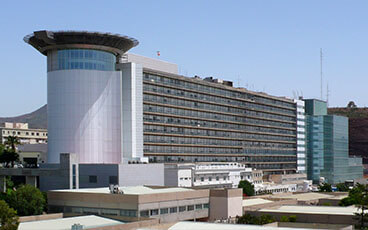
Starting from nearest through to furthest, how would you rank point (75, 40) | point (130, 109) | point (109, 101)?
1. point (75, 40)
2. point (109, 101)
3. point (130, 109)

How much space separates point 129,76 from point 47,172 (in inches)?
1297

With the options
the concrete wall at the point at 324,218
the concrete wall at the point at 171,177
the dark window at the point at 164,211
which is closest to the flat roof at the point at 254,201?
the concrete wall at the point at 171,177

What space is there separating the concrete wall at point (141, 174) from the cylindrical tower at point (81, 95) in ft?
44.9

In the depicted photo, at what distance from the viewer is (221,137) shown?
591ft

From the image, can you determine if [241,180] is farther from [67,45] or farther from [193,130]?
[67,45]

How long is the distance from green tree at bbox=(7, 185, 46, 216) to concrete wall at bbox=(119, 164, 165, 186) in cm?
2333

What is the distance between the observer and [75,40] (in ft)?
430

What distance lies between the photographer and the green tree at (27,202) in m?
96.4

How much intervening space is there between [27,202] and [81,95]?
4130 cm

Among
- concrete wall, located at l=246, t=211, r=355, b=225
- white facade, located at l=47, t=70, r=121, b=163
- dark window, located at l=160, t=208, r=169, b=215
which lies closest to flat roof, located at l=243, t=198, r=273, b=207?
dark window, located at l=160, t=208, r=169, b=215

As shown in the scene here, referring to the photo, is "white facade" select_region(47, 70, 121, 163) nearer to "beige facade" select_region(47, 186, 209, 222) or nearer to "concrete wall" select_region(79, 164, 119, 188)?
"concrete wall" select_region(79, 164, 119, 188)

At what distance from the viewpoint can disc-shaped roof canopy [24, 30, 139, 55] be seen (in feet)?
427

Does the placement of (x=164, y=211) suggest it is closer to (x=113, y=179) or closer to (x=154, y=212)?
(x=154, y=212)

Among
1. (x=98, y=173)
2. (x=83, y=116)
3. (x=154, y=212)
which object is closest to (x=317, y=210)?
(x=154, y=212)
